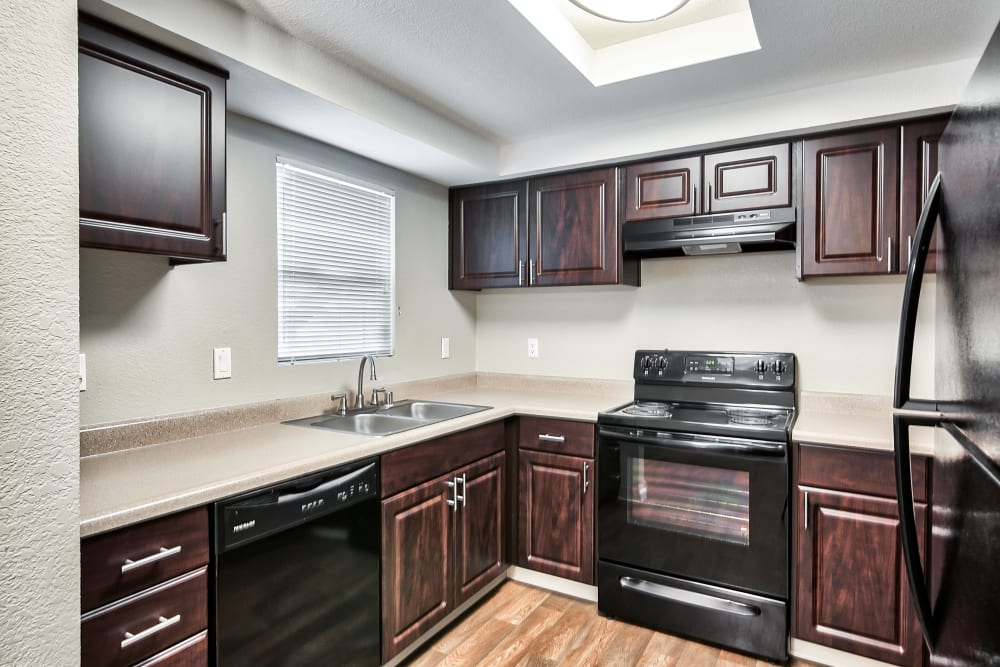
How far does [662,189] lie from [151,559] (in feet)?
8.19

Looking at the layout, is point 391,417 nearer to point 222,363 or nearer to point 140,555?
point 222,363

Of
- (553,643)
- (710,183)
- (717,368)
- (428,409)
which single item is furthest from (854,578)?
(428,409)

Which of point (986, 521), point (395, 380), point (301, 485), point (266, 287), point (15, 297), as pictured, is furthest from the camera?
point (395, 380)

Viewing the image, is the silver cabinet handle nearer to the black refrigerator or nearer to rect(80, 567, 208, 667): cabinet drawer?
the black refrigerator

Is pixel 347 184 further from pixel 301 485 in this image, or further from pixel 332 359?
pixel 301 485

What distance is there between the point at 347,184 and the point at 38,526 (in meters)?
2.16

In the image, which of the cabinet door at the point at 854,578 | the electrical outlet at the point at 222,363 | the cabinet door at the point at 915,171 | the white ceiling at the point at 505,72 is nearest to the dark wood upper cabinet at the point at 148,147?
the white ceiling at the point at 505,72

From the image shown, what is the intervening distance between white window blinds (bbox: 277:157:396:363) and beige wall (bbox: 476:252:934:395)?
0.91 meters

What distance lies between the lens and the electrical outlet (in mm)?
2135

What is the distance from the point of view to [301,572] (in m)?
1.75

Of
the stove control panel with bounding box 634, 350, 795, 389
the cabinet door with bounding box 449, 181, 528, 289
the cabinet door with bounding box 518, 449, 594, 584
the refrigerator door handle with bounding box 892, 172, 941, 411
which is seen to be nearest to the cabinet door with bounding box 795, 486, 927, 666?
Answer: the stove control panel with bounding box 634, 350, 795, 389

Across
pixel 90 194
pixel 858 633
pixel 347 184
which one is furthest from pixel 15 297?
pixel 858 633

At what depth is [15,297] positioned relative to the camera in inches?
31.8

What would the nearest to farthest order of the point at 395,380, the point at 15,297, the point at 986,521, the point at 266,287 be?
1. the point at 986,521
2. the point at 15,297
3. the point at 266,287
4. the point at 395,380
